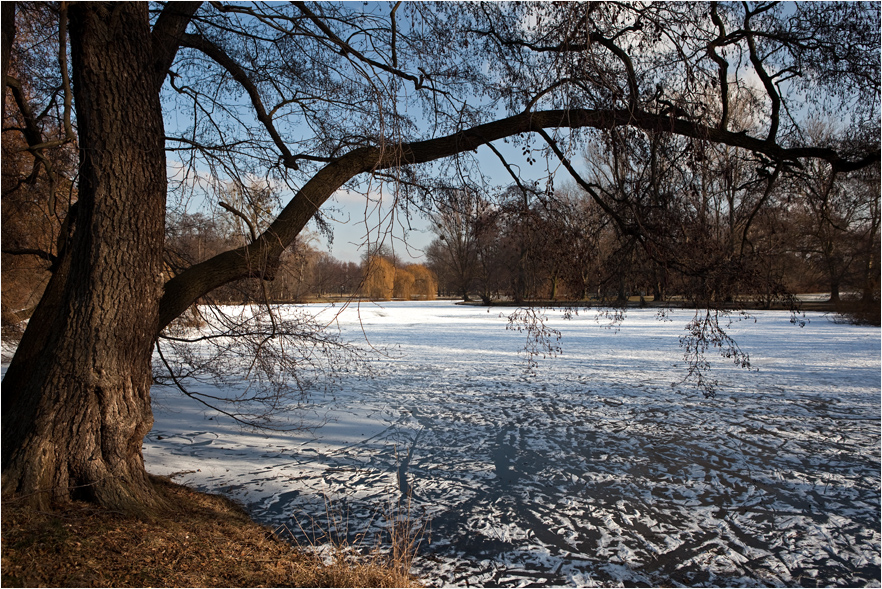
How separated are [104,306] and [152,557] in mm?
1534

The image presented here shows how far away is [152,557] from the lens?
284 centimetres

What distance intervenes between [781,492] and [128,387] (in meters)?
5.34

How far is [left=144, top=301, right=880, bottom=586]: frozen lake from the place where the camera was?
361 cm

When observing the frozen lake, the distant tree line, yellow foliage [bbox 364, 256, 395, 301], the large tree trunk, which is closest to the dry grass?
the large tree trunk

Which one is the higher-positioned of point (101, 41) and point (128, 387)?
point (101, 41)

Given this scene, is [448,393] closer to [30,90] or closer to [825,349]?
[30,90]

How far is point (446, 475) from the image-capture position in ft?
16.9

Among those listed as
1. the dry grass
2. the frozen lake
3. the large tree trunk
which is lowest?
the frozen lake

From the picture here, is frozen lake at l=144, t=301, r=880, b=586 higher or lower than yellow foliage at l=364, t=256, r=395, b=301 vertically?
lower

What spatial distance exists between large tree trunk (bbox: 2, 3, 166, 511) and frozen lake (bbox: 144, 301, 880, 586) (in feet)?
4.94

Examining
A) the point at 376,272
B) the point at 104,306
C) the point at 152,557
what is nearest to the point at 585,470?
the point at 376,272

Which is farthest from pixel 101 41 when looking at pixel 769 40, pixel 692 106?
pixel 769 40

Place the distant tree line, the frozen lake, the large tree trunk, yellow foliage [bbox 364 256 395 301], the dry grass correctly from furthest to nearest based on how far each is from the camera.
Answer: the distant tree line
the frozen lake
the large tree trunk
yellow foliage [bbox 364 256 395 301]
the dry grass

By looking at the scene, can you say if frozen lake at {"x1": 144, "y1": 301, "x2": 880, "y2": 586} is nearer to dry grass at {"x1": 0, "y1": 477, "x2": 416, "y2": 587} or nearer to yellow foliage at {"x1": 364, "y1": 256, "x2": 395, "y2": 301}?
yellow foliage at {"x1": 364, "y1": 256, "x2": 395, "y2": 301}
